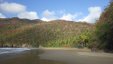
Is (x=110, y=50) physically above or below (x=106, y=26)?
below

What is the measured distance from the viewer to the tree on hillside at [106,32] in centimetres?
4891

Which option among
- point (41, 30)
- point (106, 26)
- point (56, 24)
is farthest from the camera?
point (56, 24)

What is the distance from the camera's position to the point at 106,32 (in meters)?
49.3

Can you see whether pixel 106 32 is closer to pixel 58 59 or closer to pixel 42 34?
pixel 58 59

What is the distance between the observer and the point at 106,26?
49219 mm

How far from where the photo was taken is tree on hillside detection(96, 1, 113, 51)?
160 feet

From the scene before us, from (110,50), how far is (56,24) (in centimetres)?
14731

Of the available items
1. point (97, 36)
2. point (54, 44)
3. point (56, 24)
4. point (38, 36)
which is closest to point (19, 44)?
point (38, 36)

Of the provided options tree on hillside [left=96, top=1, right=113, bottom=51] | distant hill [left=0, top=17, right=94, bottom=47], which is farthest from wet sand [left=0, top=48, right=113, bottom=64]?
distant hill [left=0, top=17, right=94, bottom=47]

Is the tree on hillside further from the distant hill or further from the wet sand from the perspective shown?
the distant hill

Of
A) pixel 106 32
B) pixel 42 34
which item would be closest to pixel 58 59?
pixel 106 32

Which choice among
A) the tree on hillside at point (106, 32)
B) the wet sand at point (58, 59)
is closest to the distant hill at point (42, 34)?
the tree on hillside at point (106, 32)

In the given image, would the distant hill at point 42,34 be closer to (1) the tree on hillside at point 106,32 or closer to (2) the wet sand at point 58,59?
(1) the tree on hillside at point 106,32

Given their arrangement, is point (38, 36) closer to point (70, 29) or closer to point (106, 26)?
point (70, 29)
